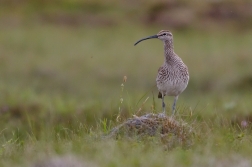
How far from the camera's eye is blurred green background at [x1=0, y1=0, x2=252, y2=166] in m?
11.3

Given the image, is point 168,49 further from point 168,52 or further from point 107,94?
point 107,94

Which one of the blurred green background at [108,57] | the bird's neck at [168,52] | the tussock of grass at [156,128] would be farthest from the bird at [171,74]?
the tussock of grass at [156,128]

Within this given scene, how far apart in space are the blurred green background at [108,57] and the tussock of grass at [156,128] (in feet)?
1.58

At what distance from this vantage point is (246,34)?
2091 centimetres

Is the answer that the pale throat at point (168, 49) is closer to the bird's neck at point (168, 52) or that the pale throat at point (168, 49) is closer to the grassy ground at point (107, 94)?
the bird's neck at point (168, 52)

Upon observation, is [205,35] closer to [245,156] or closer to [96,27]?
[96,27]

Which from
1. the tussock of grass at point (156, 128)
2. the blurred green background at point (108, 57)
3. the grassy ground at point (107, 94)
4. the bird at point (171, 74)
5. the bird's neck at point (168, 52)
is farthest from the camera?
the blurred green background at point (108, 57)

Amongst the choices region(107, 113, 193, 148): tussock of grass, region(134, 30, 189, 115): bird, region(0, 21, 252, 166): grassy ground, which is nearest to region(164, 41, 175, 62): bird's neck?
region(134, 30, 189, 115): bird

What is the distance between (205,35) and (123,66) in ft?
17.1

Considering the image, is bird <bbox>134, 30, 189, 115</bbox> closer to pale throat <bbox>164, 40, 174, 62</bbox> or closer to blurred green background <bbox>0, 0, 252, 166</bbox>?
pale throat <bbox>164, 40, 174, 62</bbox>

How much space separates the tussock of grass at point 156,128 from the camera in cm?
624

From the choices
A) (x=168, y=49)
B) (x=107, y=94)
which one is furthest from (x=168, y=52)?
(x=107, y=94)

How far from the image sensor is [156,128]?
6500mm

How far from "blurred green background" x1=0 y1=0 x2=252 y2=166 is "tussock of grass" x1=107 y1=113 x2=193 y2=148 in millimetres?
482
